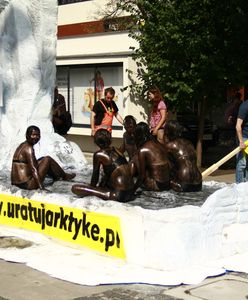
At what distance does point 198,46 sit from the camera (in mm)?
11406

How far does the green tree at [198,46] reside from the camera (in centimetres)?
1134

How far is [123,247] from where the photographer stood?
5727mm

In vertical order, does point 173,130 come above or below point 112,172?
above

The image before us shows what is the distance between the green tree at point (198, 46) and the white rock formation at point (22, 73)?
2886mm

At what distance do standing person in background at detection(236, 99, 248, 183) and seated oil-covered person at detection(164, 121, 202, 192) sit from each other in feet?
4.06

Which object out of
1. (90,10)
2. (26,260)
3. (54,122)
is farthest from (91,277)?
(90,10)

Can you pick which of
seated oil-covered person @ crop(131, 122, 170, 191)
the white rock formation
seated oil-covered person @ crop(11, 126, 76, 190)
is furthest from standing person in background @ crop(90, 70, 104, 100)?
seated oil-covered person @ crop(131, 122, 170, 191)

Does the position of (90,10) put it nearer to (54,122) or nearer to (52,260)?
(54,122)

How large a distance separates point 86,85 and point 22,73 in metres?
7.73

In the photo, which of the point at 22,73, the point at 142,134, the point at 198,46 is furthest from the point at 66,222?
the point at 198,46

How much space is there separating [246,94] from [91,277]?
16694 mm

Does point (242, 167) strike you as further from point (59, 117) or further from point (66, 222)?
point (59, 117)

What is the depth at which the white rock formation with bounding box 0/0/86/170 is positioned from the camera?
969 cm

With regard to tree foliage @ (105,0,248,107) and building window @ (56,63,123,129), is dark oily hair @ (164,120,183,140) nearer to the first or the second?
tree foliage @ (105,0,248,107)
